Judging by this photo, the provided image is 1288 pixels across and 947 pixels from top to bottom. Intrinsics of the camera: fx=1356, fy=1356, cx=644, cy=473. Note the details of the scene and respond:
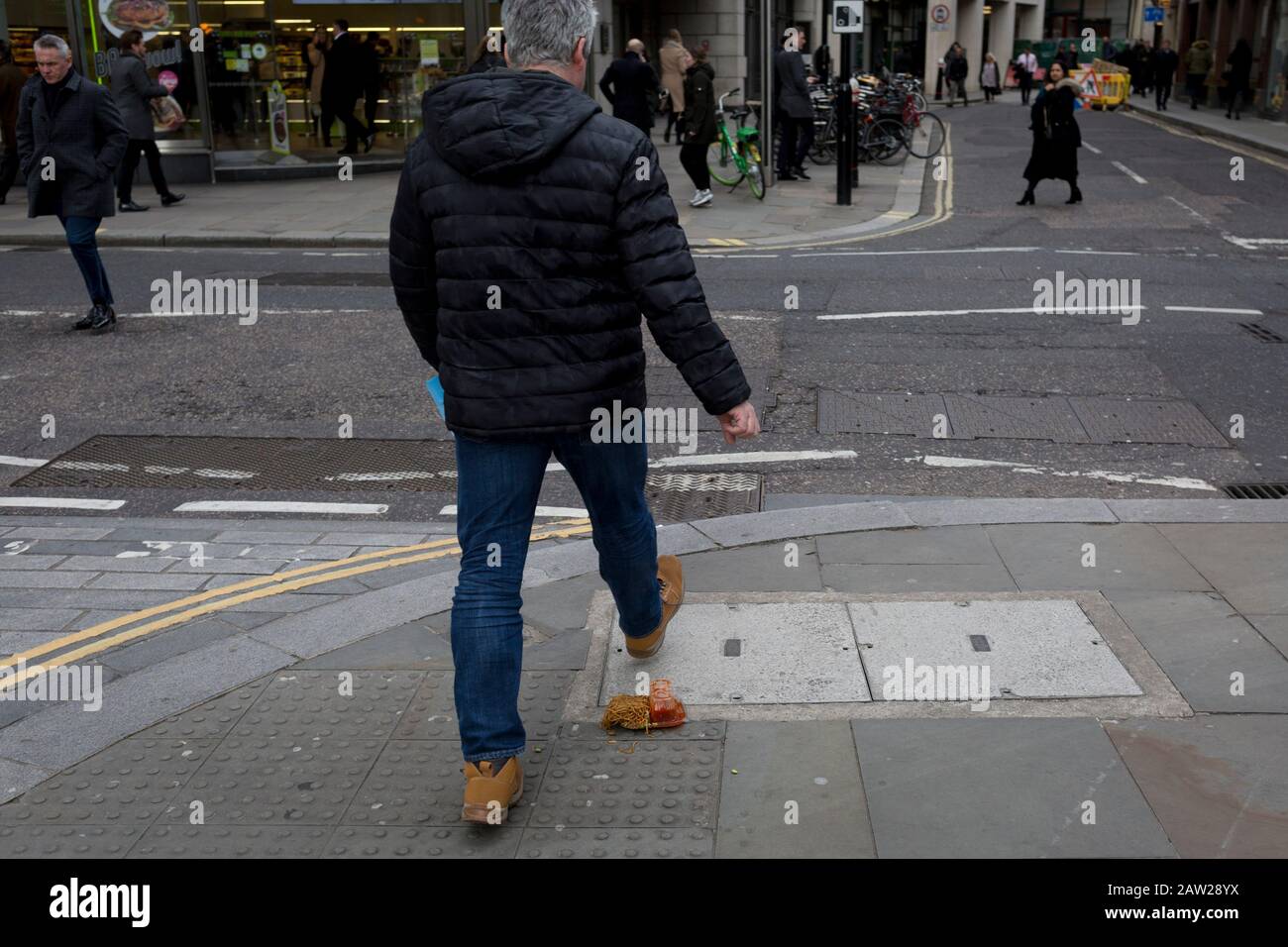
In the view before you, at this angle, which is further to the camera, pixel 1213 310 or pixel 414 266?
pixel 1213 310

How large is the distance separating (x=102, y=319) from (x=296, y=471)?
3.91 meters

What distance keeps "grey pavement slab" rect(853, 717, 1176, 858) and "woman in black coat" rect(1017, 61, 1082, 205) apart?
14095 mm

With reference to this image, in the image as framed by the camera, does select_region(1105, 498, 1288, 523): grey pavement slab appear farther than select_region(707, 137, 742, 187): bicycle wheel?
No

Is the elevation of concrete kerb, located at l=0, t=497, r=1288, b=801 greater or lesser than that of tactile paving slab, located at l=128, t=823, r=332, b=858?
lesser

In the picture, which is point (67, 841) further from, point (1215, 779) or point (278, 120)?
point (278, 120)

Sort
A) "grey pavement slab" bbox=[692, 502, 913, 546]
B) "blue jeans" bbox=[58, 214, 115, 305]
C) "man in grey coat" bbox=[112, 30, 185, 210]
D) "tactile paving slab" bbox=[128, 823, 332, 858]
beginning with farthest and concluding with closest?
"man in grey coat" bbox=[112, 30, 185, 210] → "blue jeans" bbox=[58, 214, 115, 305] → "grey pavement slab" bbox=[692, 502, 913, 546] → "tactile paving slab" bbox=[128, 823, 332, 858]

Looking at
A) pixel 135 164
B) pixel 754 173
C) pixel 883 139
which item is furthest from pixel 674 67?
pixel 135 164

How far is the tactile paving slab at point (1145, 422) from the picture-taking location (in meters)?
6.83

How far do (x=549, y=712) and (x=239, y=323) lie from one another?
6937 mm

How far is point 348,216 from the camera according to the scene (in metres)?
16.2

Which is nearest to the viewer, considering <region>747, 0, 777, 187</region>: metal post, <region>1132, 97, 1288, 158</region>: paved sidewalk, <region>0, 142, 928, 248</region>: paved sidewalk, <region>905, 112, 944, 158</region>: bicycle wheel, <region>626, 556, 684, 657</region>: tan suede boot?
<region>626, 556, 684, 657</region>: tan suede boot

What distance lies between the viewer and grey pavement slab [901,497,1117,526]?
5.30m

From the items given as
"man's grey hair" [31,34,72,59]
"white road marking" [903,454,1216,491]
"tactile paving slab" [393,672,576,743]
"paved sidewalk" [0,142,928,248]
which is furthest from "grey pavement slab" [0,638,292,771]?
"paved sidewalk" [0,142,928,248]

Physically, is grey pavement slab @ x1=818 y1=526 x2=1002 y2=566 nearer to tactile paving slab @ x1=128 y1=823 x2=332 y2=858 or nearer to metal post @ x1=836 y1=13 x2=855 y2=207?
tactile paving slab @ x1=128 y1=823 x2=332 y2=858
